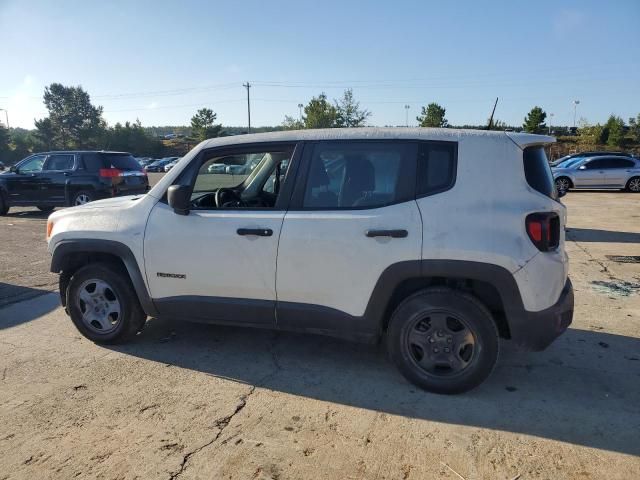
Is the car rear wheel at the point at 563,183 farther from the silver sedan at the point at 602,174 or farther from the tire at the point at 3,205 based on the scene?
the tire at the point at 3,205

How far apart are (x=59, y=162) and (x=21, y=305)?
840 centimetres

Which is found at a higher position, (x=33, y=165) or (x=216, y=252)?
(x=33, y=165)

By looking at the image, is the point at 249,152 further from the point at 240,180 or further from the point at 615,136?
the point at 615,136

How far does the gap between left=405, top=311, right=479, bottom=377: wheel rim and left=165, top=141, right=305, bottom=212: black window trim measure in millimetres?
1342

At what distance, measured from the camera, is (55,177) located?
12625 mm

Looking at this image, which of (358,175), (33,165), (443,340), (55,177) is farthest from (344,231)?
(33,165)

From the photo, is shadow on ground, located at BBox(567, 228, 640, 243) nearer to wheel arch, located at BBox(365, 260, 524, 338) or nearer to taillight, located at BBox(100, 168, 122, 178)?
wheel arch, located at BBox(365, 260, 524, 338)

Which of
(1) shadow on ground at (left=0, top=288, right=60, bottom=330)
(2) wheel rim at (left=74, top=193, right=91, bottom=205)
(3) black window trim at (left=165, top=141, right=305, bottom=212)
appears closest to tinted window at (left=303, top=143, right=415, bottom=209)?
(3) black window trim at (left=165, top=141, right=305, bottom=212)

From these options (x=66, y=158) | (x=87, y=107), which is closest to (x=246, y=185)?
(x=66, y=158)

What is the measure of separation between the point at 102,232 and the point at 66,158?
10.0 metres

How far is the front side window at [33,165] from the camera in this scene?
12.9 meters

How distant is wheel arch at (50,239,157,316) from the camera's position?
4027mm

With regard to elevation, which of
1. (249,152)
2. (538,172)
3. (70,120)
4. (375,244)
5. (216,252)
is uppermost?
(70,120)

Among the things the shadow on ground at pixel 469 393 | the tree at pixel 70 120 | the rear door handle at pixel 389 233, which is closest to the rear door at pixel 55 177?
the shadow on ground at pixel 469 393
